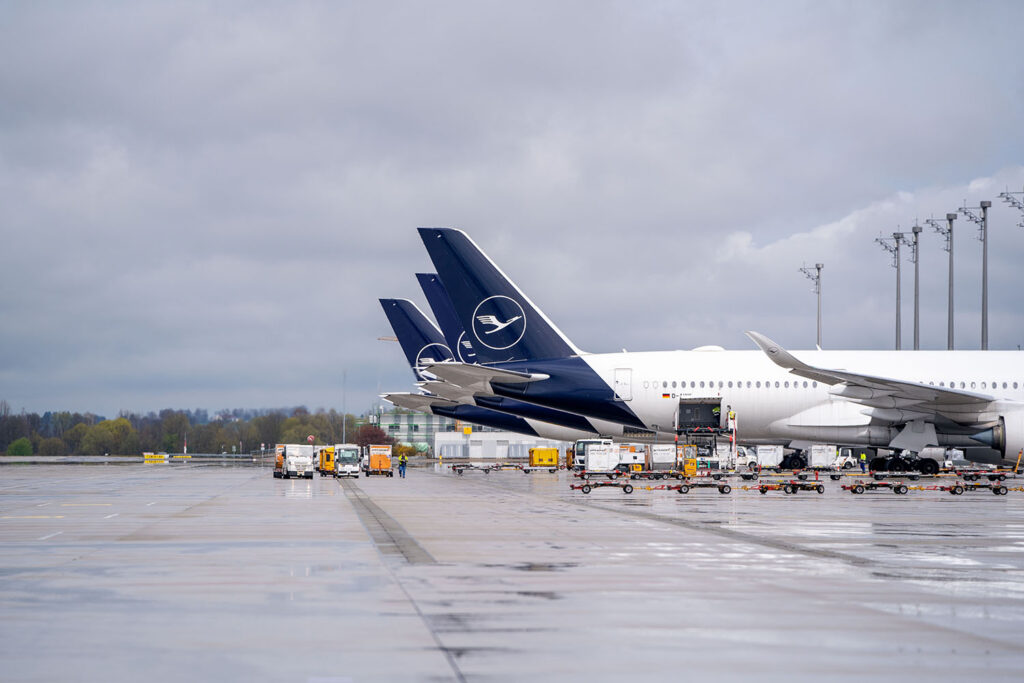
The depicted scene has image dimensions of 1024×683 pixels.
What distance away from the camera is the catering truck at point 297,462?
6253 cm

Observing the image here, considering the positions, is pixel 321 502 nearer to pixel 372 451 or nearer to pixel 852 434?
pixel 852 434

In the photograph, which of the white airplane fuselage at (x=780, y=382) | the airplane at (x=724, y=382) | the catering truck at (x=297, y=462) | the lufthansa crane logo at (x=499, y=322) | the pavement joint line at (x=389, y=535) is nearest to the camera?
the pavement joint line at (x=389, y=535)

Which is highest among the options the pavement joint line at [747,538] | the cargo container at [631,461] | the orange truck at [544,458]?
the pavement joint line at [747,538]

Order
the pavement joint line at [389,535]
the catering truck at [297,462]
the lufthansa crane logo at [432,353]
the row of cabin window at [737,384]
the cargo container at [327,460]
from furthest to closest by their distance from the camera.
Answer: the cargo container at [327,460] < the lufthansa crane logo at [432,353] < the catering truck at [297,462] < the row of cabin window at [737,384] < the pavement joint line at [389,535]

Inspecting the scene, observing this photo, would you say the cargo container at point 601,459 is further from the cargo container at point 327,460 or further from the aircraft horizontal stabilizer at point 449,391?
the cargo container at point 327,460

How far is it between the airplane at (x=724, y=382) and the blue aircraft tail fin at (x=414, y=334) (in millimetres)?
18629

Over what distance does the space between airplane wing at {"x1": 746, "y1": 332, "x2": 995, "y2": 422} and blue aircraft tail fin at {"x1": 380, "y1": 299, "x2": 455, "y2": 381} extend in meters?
28.4

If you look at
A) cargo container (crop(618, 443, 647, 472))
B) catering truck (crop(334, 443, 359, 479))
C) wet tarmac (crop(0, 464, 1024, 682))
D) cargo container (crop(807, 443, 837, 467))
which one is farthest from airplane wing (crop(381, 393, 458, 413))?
wet tarmac (crop(0, 464, 1024, 682))

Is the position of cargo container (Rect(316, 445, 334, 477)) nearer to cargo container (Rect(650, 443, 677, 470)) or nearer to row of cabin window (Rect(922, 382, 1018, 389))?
cargo container (Rect(650, 443, 677, 470))

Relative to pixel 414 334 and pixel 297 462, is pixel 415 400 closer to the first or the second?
pixel 297 462

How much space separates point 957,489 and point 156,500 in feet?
88.0

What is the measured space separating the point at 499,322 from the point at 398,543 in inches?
1265

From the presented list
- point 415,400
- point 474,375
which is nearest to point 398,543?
point 474,375

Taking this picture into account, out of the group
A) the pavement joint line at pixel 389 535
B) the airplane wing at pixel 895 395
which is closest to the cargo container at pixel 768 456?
the airplane wing at pixel 895 395
